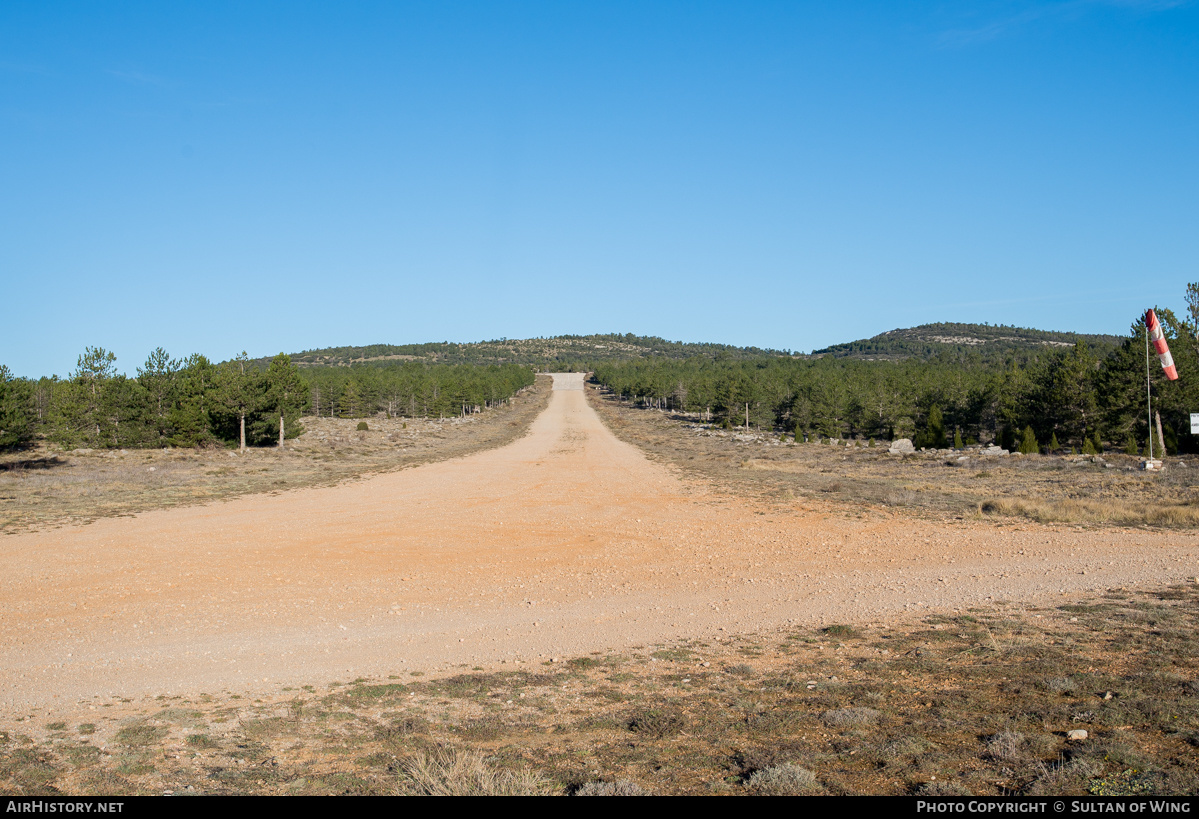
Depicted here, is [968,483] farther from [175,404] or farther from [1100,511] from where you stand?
[175,404]

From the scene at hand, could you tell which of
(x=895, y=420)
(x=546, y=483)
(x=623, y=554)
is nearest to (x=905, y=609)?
(x=623, y=554)

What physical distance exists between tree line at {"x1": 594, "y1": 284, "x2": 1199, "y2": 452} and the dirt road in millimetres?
33634

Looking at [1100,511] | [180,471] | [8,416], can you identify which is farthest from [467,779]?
[8,416]

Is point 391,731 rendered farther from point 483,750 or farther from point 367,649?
point 367,649

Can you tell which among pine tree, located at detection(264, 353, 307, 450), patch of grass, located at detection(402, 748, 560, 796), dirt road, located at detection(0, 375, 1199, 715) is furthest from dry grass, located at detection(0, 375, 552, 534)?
patch of grass, located at detection(402, 748, 560, 796)

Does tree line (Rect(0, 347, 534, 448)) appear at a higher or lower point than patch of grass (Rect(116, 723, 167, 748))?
higher

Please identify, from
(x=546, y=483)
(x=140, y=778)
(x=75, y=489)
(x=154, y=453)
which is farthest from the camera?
(x=154, y=453)

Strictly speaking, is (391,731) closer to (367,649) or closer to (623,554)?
(367,649)

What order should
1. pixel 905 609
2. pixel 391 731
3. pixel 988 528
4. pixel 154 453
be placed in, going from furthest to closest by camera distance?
1. pixel 154 453
2. pixel 988 528
3. pixel 905 609
4. pixel 391 731

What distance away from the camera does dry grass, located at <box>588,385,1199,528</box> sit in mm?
17297

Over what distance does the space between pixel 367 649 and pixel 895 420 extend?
6420 cm

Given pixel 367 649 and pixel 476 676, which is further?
pixel 367 649

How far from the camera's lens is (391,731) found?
18.6 feet

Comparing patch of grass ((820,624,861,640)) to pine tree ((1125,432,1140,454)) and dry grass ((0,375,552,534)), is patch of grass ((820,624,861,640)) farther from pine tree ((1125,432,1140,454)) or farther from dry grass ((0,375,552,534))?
pine tree ((1125,432,1140,454))
